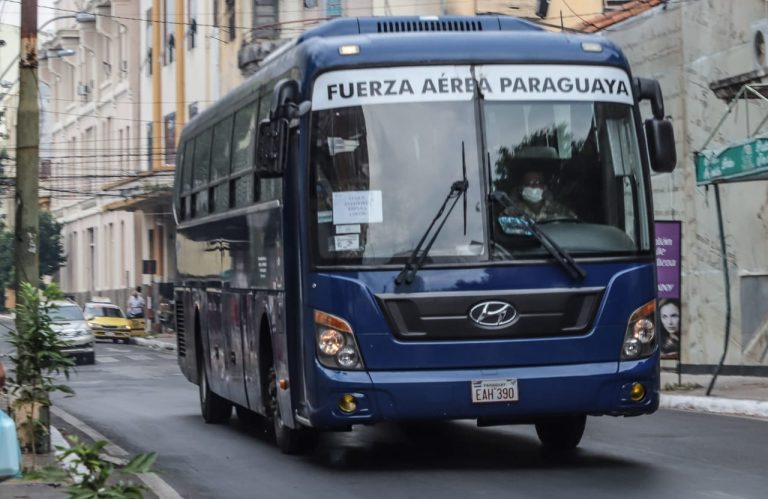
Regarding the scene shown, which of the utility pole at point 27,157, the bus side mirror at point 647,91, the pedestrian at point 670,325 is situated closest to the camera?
the bus side mirror at point 647,91

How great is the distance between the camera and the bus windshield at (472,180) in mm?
12000

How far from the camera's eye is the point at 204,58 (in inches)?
2109

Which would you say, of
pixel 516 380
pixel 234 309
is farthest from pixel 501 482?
pixel 234 309

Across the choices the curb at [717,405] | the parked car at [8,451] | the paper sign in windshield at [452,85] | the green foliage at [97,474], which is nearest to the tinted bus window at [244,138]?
the paper sign in windshield at [452,85]

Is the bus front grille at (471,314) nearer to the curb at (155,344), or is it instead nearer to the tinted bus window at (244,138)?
the tinted bus window at (244,138)

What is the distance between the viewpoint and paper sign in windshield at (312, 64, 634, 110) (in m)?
12.2

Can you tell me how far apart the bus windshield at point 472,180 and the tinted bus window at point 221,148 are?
4.34m

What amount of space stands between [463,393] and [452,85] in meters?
2.28

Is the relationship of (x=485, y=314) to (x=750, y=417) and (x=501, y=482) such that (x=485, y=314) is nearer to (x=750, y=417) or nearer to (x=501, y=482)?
(x=501, y=482)

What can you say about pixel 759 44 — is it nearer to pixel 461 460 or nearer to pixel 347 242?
pixel 461 460

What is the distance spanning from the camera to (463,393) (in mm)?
11812

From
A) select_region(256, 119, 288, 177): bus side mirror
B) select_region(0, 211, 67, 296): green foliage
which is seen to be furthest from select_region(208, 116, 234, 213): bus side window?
select_region(0, 211, 67, 296): green foliage

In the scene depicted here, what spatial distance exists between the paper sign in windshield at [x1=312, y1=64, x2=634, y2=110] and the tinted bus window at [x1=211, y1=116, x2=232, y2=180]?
4.22m

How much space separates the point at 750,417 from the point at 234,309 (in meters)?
6.28
